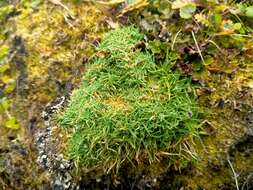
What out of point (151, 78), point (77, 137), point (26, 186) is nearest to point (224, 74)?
point (151, 78)

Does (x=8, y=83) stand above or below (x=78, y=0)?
below

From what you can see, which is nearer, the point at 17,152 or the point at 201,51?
the point at 201,51

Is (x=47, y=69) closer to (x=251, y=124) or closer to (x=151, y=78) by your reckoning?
(x=151, y=78)

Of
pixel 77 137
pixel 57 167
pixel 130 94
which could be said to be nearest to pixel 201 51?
pixel 130 94

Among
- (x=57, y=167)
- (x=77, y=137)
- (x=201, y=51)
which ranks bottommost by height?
(x=57, y=167)

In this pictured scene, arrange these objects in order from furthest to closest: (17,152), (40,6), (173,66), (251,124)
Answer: (40,6), (17,152), (173,66), (251,124)

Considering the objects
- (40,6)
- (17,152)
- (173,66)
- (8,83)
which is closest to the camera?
(173,66)
